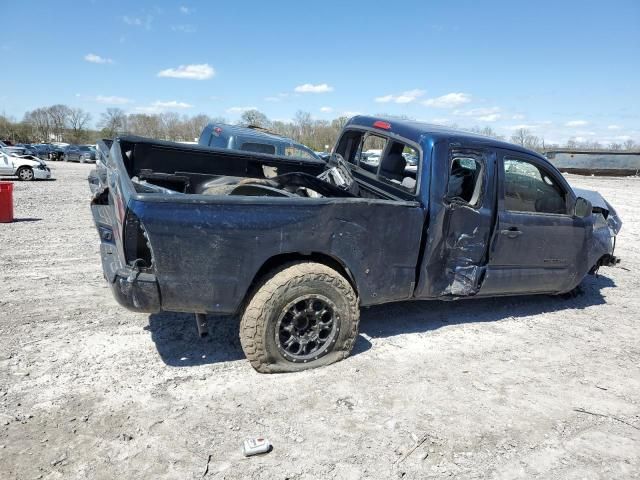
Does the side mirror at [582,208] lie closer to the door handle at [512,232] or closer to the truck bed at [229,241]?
the door handle at [512,232]

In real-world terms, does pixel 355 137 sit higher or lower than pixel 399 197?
higher

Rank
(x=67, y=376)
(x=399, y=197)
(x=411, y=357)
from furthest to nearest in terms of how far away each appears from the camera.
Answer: (x=399, y=197) < (x=411, y=357) < (x=67, y=376)

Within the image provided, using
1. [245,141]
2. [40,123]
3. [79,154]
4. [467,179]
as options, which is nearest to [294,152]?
[245,141]

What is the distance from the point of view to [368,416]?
305 centimetres

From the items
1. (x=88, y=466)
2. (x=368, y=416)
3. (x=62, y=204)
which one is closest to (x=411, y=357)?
(x=368, y=416)

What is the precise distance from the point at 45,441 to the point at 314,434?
152 centimetres

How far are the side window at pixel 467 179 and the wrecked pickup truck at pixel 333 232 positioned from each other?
0.01 m

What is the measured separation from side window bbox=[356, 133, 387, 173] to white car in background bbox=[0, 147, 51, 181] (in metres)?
16.6

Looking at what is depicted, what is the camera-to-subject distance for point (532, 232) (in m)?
4.54

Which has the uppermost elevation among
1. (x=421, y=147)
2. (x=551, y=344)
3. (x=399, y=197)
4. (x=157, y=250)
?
(x=421, y=147)

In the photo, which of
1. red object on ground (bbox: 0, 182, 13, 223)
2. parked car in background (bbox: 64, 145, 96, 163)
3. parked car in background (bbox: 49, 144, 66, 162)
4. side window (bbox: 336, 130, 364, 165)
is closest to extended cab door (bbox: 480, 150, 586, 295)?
side window (bbox: 336, 130, 364, 165)

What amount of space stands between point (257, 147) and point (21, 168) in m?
12.5

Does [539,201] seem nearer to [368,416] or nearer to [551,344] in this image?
[551,344]

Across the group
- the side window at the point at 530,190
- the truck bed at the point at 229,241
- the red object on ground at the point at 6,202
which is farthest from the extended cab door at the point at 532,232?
the red object on ground at the point at 6,202
